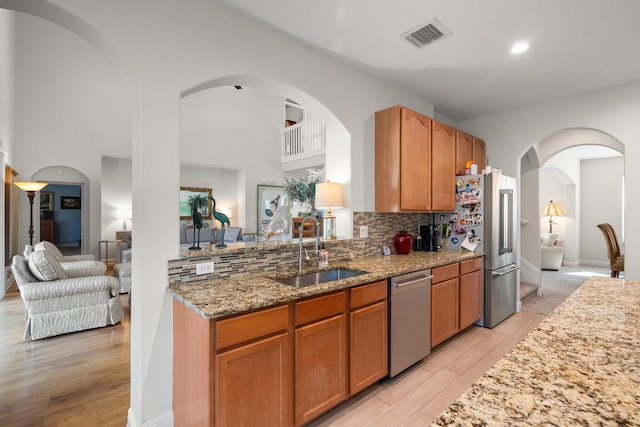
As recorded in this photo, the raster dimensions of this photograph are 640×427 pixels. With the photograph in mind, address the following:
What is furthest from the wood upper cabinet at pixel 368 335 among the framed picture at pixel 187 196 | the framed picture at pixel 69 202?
the framed picture at pixel 69 202

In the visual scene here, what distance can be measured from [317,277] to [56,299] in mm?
2951

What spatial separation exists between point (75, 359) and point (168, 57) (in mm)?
2819

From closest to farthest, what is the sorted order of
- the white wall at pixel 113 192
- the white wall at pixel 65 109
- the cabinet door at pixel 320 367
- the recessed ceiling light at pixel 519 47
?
the cabinet door at pixel 320 367 < the recessed ceiling light at pixel 519 47 < the white wall at pixel 65 109 < the white wall at pixel 113 192

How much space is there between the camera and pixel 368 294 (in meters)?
2.24

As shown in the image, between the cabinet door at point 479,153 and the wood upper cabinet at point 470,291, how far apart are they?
149 centimetres

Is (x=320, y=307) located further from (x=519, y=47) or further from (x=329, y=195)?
(x=519, y=47)

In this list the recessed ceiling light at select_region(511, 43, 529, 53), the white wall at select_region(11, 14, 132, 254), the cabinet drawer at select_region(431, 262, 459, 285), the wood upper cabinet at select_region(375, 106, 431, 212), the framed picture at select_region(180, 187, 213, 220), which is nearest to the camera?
the recessed ceiling light at select_region(511, 43, 529, 53)

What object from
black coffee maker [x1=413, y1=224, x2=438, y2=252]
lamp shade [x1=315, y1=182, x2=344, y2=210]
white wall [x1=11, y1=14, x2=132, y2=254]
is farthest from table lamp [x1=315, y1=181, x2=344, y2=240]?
white wall [x1=11, y1=14, x2=132, y2=254]

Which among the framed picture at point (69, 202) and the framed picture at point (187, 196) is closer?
the framed picture at point (187, 196)

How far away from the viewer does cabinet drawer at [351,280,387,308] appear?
215 centimetres

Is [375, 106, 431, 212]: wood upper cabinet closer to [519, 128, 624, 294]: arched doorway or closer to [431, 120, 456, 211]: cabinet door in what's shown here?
[431, 120, 456, 211]: cabinet door

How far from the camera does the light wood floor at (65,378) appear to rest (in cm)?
205

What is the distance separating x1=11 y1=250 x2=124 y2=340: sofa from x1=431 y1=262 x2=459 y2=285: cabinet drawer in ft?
11.9

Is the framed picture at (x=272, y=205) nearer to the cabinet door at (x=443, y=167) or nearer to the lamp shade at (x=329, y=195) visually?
the cabinet door at (x=443, y=167)
